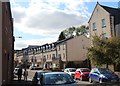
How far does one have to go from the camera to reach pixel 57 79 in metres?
14.2

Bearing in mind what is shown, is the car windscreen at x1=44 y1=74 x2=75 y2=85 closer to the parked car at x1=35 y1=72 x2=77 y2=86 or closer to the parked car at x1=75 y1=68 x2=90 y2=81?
the parked car at x1=35 y1=72 x2=77 y2=86

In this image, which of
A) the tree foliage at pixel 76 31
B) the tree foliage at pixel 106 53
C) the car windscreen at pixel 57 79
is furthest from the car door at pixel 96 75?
the tree foliage at pixel 76 31

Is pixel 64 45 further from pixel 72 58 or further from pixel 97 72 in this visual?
pixel 97 72

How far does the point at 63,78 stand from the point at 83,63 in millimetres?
59317

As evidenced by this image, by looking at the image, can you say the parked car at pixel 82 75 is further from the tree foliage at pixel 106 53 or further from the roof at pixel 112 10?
the roof at pixel 112 10

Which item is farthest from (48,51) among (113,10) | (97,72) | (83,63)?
(97,72)

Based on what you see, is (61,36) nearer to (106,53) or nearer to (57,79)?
(106,53)

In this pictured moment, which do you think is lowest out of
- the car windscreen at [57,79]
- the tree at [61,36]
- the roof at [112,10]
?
the car windscreen at [57,79]

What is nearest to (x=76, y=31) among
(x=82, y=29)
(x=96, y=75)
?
(x=82, y=29)

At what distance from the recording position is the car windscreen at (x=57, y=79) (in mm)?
13914

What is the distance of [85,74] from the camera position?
122 ft

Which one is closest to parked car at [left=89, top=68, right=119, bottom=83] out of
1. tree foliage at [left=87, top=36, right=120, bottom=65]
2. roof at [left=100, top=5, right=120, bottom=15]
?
tree foliage at [left=87, top=36, right=120, bottom=65]

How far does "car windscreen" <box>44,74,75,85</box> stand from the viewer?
13914 mm

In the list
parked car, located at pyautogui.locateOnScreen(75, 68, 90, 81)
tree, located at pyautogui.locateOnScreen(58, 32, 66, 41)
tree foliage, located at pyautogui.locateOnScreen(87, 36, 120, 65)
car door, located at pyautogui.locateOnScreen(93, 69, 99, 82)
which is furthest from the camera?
tree, located at pyautogui.locateOnScreen(58, 32, 66, 41)
